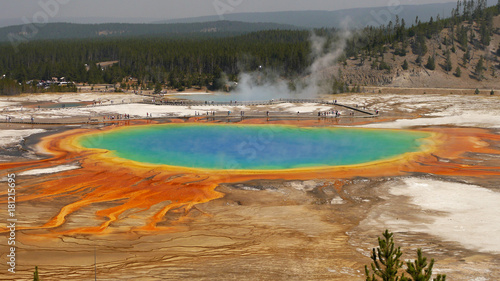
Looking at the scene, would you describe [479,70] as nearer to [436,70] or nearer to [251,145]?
[436,70]

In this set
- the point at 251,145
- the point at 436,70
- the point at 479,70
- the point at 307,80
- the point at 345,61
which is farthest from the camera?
the point at 345,61

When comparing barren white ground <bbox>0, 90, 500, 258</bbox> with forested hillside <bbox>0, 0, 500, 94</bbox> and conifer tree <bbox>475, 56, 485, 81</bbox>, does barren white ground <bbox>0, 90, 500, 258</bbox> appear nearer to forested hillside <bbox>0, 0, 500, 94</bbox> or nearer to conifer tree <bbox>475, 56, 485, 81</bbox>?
forested hillside <bbox>0, 0, 500, 94</bbox>

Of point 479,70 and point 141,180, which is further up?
point 479,70

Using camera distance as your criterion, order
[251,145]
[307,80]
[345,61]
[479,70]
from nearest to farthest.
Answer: [251,145] → [307,80] → [479,70] → [345,61]

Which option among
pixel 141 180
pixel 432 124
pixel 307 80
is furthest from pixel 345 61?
pixel 141 180

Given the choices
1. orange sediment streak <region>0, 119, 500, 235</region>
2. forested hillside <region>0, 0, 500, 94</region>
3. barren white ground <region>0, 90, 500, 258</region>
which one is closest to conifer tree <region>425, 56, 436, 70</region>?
forested hillside <region>0, 0, 500, 94</region>

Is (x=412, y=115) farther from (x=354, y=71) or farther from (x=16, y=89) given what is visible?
(x=16, y=89)

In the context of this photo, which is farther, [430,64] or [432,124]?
[430,64]
